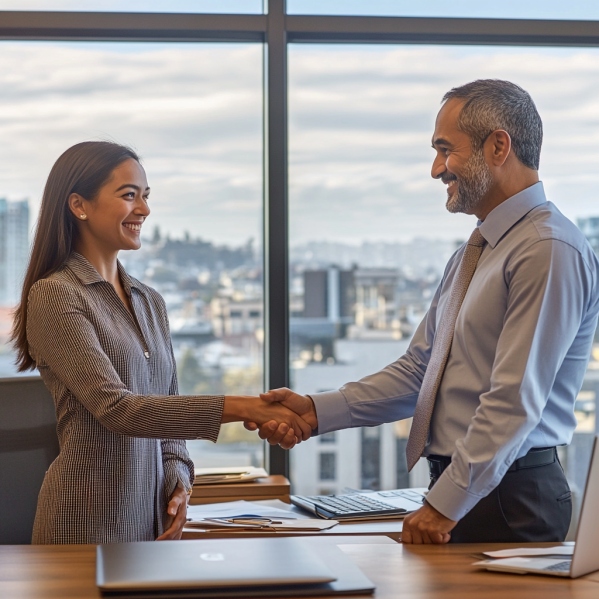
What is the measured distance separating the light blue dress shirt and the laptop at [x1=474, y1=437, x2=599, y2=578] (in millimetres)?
313

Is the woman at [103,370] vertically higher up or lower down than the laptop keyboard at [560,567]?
higher up

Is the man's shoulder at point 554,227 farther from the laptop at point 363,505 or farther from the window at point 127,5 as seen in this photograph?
the window at point 127,5

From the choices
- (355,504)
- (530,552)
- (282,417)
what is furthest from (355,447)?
(530,552)

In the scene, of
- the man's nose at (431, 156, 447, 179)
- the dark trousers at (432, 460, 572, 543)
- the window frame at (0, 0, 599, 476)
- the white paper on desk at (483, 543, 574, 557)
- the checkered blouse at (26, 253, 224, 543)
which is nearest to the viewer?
the white paper on desk at (483, 543, 574, 557)

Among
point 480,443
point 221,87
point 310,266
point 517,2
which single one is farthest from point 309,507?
point 517,2

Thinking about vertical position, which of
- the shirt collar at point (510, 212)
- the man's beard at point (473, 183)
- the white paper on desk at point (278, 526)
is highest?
the man's beard at point (473, 183)

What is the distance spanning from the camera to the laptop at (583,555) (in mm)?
1343

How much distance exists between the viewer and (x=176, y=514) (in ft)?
6.95

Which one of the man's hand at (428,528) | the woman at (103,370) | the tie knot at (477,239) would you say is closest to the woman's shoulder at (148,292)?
the woman at (103,370)

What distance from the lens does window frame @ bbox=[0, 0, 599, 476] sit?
315cm

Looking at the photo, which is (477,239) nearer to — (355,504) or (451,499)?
(451,499)

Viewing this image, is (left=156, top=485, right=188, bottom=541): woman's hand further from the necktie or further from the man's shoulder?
the man's shoulder

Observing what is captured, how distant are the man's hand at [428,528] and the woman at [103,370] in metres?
0.56

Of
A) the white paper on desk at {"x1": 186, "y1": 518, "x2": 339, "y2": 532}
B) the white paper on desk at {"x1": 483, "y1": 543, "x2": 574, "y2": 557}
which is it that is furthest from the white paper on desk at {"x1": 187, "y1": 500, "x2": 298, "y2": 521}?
the white paper on desk at {"x1": 483, "y1": 543, "x2": 574, "y2": 557}
